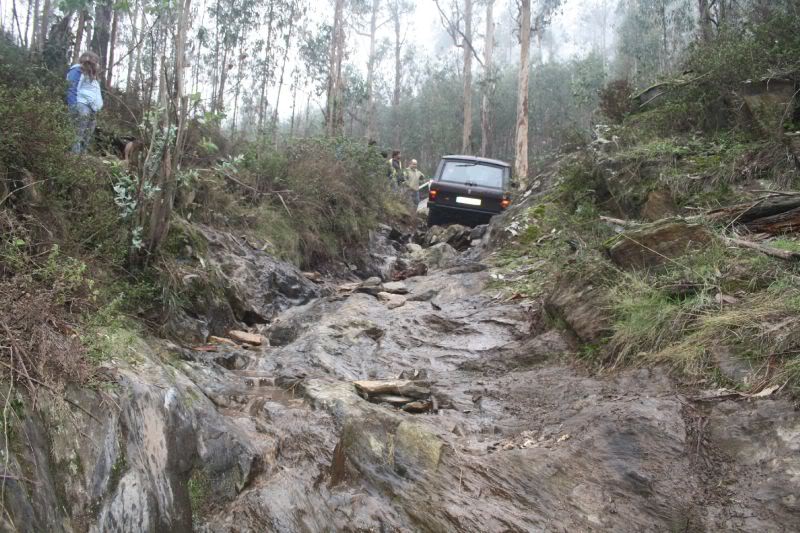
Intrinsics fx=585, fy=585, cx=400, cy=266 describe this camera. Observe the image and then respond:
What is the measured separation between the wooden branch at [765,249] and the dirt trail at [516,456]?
1.09 m

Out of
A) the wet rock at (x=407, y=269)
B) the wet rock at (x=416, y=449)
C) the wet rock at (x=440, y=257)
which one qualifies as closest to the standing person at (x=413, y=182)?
the wet rock at (x=407, y=269)

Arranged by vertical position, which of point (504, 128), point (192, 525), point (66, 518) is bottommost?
point (192, 525)

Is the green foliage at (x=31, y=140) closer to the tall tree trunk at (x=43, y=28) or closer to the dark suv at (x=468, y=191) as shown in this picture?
the tall tree trunk at (x=43, y=28)

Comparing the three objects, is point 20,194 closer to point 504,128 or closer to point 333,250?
point 333,250

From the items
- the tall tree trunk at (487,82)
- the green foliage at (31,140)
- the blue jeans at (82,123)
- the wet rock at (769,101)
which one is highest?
the tall tree trunk at (487,82)

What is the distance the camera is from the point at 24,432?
206cm

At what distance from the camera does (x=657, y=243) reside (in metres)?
4.42

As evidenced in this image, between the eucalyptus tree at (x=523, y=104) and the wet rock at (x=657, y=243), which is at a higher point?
the eucalyptus tree at (x=523, y=104)

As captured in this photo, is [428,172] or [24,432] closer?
[24,432]

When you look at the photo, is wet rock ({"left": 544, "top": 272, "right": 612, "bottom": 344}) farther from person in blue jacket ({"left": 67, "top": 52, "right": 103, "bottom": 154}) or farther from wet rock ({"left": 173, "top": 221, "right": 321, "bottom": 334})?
person in blue jacket ({"left": 67, "top": 52, "right": 103, "bottom": 154})

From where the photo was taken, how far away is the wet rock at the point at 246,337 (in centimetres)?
556

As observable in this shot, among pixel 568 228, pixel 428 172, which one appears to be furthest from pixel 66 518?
pixel 428 172

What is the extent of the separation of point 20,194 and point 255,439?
7.51 ft

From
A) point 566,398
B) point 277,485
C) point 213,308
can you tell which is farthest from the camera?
point 213,308
